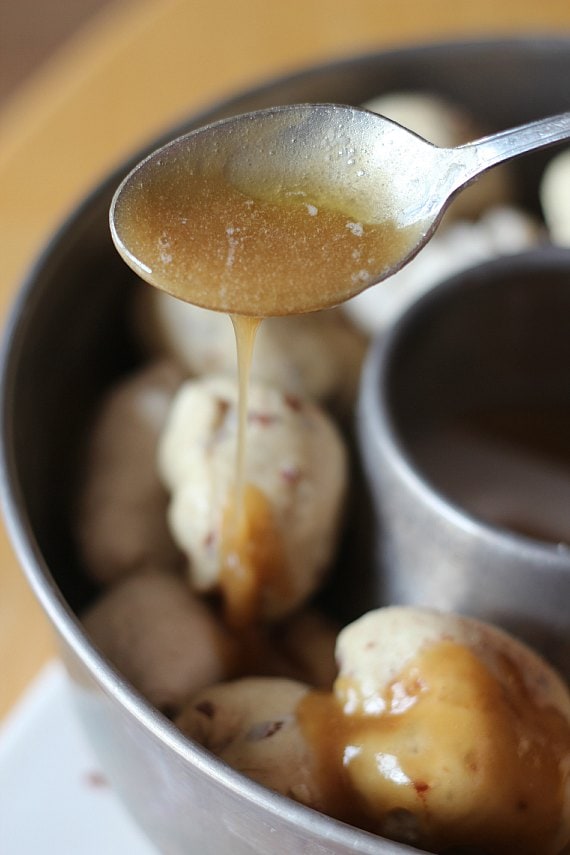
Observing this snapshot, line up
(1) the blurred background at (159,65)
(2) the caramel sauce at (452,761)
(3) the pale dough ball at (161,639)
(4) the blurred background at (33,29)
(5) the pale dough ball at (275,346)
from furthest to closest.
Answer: (4) the blurred background at (33,29)
(1) the blurred background at (159,65)
(5) the pale dough ball at (275,346)
(3) the pale dough ball at (161,639)
(2) the caramel sauce at (452,761)

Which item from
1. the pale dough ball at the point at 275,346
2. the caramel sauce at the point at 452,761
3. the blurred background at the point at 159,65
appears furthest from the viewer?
the blurred background at the point at 159,65

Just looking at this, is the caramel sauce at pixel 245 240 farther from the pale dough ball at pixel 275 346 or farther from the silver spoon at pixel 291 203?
the pale dough ball at pixel 275 346

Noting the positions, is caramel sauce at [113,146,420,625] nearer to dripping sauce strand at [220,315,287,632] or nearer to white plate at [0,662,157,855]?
dripping sauce strand at [220,315,287,632]

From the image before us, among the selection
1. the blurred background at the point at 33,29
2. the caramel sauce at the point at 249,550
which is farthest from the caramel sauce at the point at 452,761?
the blurred background at the point at 33,29

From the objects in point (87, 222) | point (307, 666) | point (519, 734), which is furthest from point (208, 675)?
point (87, 222)

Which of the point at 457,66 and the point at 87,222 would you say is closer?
the point at 87,222

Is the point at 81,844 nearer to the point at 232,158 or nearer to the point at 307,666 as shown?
the point at 307,666

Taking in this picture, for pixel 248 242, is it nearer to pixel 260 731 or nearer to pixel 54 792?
pixel 260 731
